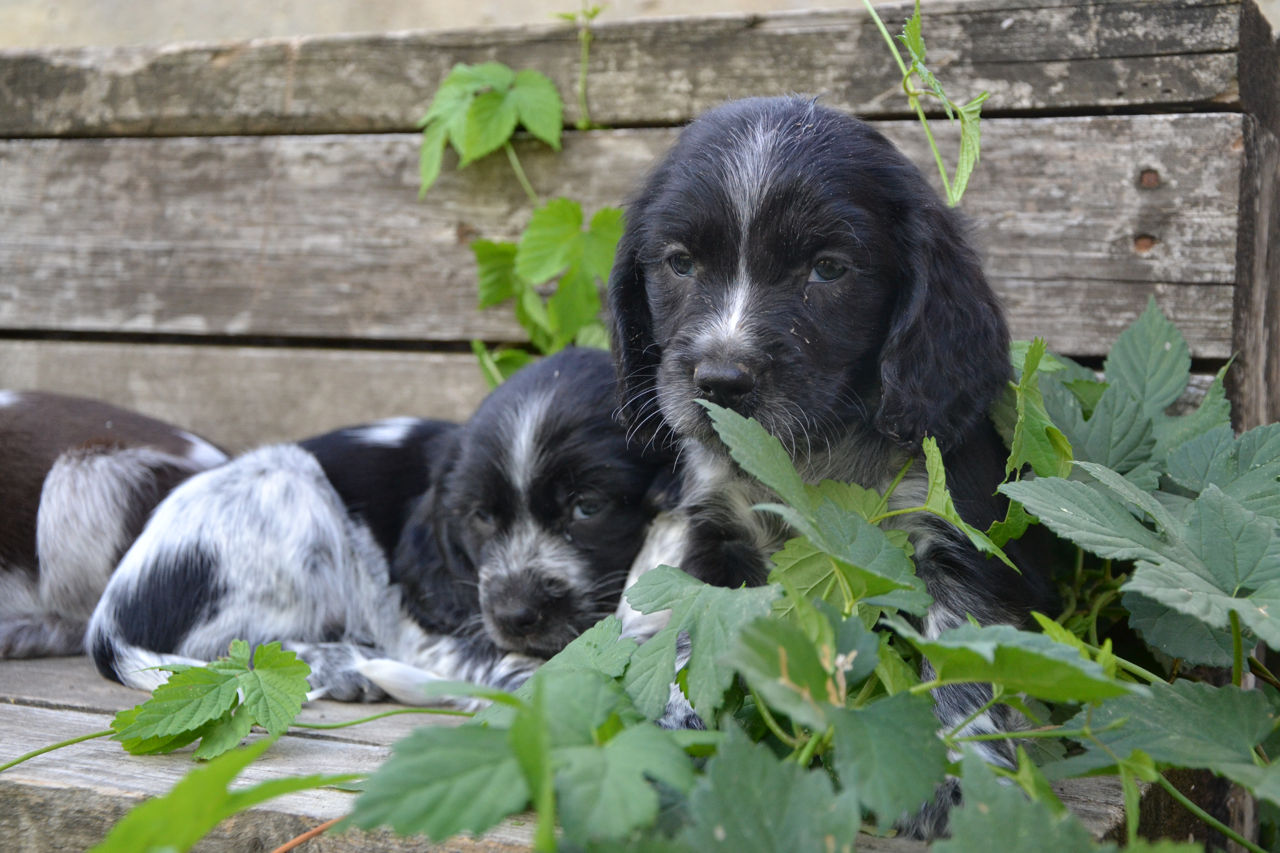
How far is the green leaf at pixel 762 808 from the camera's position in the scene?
130 cm

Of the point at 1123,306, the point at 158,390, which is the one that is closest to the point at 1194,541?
the point at 1123,306

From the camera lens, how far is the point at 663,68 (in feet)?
12.1

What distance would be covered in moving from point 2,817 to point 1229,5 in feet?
11.4

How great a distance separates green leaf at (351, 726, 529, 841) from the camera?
1.25m

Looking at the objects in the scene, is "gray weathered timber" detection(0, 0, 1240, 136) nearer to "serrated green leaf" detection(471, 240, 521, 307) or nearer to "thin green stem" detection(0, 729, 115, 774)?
"serrated green leaf" detection(471, 240, 521, 307)

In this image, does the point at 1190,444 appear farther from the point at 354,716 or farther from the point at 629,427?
the point at 354,716

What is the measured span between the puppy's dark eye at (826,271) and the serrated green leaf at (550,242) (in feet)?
4.33

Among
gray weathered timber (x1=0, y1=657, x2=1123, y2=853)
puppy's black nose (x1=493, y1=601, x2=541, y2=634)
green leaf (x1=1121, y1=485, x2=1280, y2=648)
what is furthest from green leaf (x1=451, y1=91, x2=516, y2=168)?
green leaf (x1=1121, y1=485, x2=1280, y2=648)

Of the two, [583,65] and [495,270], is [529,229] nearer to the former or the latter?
[495,270]

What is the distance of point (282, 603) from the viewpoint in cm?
329

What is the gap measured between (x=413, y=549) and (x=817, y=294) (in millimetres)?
1703

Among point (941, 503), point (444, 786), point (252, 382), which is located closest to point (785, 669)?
point (444, 786)

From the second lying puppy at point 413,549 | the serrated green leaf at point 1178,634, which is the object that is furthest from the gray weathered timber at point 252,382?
the serrated green leaf at point 1178,634

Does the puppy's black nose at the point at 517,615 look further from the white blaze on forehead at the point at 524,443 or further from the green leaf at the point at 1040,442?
the green leaf at the point at 1040,442
